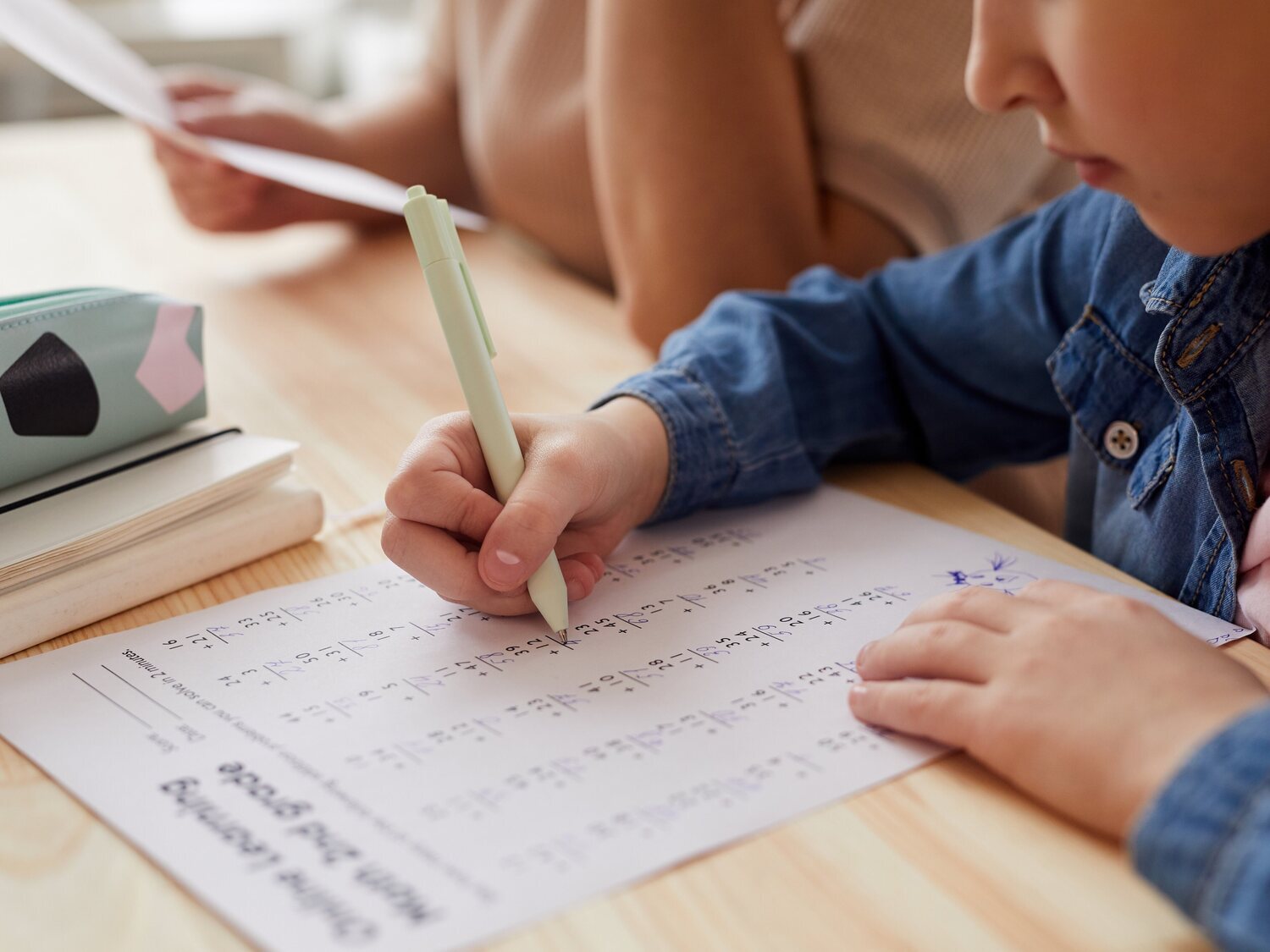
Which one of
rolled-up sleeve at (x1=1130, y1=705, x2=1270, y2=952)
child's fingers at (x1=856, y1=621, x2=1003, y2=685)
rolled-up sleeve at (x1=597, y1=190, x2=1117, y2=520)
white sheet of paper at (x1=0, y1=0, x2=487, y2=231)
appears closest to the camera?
rolled-up sleeve at (x1=1130, y1=705, x2=1270, y2=952)

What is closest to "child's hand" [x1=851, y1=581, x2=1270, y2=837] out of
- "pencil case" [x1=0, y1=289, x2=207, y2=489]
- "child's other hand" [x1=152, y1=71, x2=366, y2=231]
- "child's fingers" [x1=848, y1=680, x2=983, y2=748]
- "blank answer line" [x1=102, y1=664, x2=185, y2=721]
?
"child's fingers" [x1=848, y1=680, x2=983, y2=748]

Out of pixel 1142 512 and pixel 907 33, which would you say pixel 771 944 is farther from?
pixel 907 33

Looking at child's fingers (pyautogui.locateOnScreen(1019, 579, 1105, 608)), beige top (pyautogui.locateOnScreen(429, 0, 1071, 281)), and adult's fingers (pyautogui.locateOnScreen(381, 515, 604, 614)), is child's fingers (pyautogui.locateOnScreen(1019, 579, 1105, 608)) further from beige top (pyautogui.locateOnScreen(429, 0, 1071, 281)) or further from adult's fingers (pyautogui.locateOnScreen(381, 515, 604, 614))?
beige top (pyautogui.locateOnScreen(429, 0, 1071, 281))

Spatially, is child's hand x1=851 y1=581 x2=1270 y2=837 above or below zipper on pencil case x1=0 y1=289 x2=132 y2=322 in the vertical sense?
below

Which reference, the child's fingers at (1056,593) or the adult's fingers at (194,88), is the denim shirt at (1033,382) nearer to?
the child's fingers at (1056,593)

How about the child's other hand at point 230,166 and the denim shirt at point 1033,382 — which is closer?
the denim shirt at point 1033,382

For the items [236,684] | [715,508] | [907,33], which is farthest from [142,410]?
[907,33]

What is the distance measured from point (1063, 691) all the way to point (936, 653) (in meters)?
0.05

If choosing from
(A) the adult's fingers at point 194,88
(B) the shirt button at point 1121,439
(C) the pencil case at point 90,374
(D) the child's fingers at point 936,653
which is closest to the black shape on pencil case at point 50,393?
(C) the pencil case at point 90,374

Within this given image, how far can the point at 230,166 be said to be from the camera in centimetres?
104

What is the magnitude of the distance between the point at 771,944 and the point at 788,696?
125mm

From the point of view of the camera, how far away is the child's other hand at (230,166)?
1042 mm

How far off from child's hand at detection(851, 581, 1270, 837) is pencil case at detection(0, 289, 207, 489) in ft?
1.18

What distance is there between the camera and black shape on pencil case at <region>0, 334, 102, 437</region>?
20.4 inches
